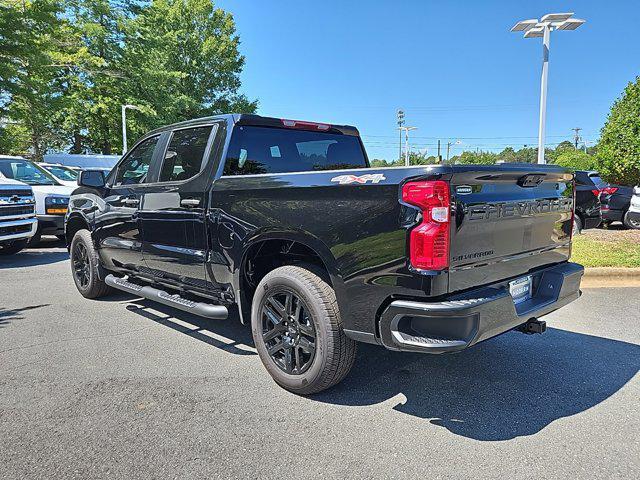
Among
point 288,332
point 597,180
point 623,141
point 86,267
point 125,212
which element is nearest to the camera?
point 288,332

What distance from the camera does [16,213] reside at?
28.0 ft

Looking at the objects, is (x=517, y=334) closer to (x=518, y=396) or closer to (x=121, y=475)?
(x=518, y=396)

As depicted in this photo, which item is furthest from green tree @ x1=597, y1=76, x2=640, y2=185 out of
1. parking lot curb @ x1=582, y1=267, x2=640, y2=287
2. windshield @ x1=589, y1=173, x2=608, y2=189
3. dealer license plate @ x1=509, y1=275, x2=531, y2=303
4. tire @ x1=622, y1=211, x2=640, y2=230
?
dealer license plate @ x1=509, y1=275, x2=531, y2=303

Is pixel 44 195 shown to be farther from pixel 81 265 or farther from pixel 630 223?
pixel 630 223

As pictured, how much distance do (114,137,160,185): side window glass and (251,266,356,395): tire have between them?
85.6 inches

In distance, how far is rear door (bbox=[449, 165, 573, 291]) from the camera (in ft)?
8.95

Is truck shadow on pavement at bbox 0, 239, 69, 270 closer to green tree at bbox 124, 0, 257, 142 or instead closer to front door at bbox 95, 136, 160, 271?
front door at bbox 95, 136, 160, 271

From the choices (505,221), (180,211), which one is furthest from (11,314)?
(505,221)

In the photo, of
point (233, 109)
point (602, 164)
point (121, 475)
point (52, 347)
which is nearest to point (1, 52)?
point (52, 347)

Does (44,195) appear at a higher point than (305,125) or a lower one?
lower

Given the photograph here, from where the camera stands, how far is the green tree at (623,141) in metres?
12.1

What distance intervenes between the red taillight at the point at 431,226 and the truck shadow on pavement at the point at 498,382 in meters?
1.10

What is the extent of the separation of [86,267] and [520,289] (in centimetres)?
497

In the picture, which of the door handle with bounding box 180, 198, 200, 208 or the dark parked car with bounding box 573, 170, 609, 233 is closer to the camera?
the door handle with bounding box 180, 198, 200, 208
